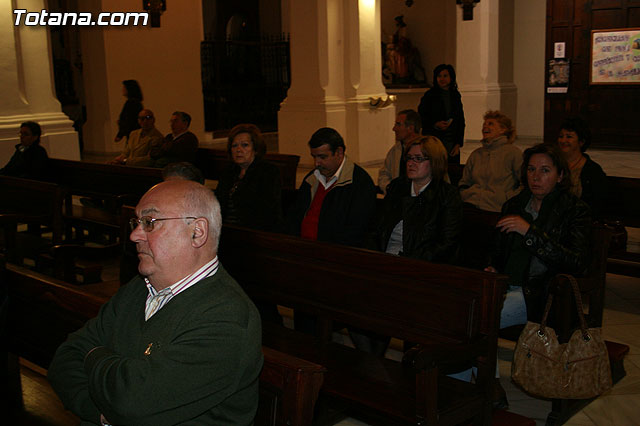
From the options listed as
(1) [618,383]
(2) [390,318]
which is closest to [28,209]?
(2) [390,318]

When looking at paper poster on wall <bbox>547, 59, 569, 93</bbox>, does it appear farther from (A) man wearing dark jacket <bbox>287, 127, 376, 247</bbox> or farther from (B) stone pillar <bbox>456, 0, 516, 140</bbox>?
(A) man wearing dark jacket <bbox>287, 127, 376, 247</bbox>

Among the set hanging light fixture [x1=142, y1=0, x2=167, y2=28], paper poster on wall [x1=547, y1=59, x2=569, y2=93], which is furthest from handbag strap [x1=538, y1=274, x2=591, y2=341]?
paper poster on wall [x1=547, y1=59, x2=569, y2=93]

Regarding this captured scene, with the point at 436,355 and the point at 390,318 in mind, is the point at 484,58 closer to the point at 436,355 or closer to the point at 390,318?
the point at 390,318

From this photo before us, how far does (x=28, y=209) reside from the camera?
6492 mm

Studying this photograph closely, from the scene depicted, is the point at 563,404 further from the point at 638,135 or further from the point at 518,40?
the point at 518,40

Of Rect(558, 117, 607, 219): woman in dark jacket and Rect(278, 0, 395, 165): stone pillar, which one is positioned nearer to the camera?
Rect(558, 117, 607, 219): woman in dark jacket

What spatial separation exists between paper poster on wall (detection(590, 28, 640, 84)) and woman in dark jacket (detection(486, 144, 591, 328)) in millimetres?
12626

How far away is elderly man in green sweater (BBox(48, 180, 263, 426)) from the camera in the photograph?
190 cm

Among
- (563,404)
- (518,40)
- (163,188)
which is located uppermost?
(518,40)

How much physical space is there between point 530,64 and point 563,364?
1497 centimetres

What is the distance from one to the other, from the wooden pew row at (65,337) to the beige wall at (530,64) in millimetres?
15427

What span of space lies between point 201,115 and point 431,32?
6.98 meters

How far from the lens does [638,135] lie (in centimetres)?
1506

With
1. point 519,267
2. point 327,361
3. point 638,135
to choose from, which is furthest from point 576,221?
point 638,135
